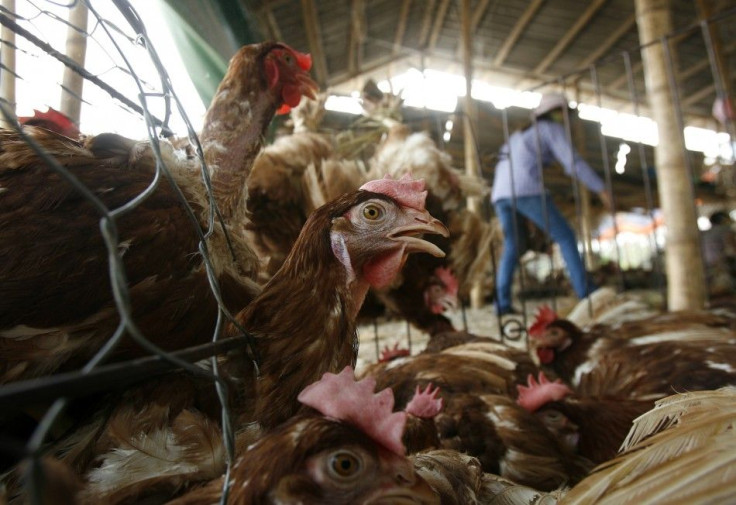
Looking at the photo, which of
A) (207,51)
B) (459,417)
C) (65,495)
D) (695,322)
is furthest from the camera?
(695,322)

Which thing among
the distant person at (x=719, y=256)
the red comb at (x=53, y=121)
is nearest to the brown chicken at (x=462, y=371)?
the red comb at (x=53, y=121)

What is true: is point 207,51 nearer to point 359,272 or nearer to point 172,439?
point 359,272

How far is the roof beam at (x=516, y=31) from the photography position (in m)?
7.21

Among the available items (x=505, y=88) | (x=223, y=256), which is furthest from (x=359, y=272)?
(x=505, y=88)

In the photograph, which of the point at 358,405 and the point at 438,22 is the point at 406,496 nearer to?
the point at 358,405

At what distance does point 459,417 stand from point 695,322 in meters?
1.68

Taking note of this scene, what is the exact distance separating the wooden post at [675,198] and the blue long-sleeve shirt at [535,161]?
1.89ft

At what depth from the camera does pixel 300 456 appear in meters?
0.58

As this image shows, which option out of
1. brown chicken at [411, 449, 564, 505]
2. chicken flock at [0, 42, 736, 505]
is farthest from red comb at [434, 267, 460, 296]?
brown chicken at [411, 449, 564, 505]

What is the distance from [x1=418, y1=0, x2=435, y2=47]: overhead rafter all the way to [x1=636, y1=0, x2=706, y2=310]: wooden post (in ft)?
15.8

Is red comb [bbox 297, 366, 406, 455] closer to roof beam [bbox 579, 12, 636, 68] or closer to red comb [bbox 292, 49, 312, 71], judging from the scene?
red comb [bbox 292, 49, 312, 71]

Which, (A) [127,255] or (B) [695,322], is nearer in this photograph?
(A) [127,255]

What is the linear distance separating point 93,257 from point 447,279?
7.30 ft

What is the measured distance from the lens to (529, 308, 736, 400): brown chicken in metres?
1.68
